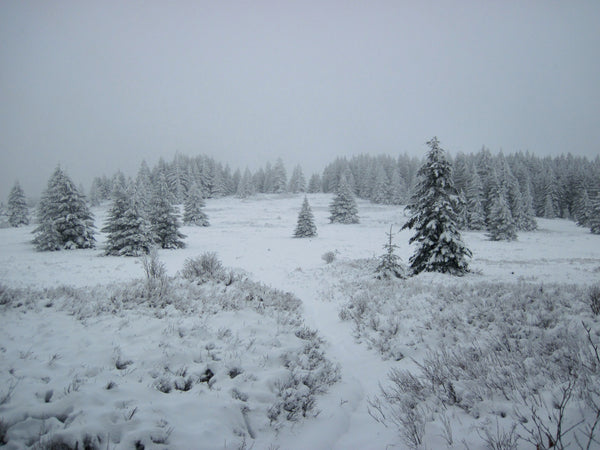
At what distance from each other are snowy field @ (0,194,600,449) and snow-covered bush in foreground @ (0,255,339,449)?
1.0 inches

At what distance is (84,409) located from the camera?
342 centimetres

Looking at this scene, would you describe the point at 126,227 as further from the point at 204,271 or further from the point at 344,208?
the point at 344,208

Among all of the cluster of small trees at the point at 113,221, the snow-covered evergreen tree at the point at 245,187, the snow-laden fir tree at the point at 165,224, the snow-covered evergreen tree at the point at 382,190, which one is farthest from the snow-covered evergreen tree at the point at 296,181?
the cluster of small trees at the point at 113,221

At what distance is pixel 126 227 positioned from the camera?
70.8 feet

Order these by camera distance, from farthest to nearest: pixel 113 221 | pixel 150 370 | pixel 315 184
→ pixel 315 184 < pixel 113 221 < pixel 150 370

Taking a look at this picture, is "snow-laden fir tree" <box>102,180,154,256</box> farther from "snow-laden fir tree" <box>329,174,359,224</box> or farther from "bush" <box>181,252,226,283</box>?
"snow-laden fir tree" <box>329,174,359,224</box>

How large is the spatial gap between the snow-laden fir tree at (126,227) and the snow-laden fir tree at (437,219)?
64.0 ft

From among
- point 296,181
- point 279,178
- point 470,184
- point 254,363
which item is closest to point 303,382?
point 254,363

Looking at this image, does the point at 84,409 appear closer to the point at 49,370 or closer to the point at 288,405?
the point at 49,370

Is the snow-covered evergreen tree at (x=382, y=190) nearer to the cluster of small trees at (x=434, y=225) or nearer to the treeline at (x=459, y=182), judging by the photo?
the treeline at (x=459, y=182)

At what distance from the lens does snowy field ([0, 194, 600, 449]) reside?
3342 mm

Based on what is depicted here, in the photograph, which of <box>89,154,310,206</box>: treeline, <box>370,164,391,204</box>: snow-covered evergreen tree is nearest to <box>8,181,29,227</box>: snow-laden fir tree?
<box>89,154,310,206</box>: treeline

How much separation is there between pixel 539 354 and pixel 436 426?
2139 millimetres

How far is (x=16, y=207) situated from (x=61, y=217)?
36.3 m
